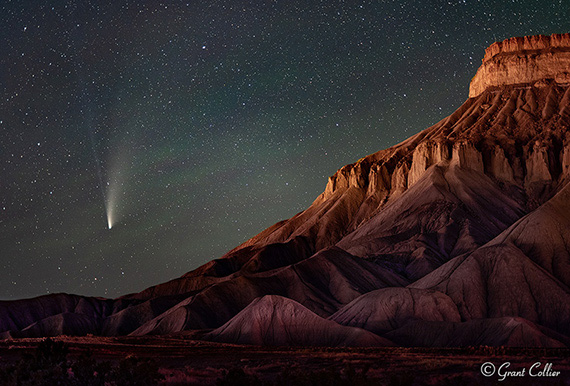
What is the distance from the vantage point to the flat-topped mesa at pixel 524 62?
158m

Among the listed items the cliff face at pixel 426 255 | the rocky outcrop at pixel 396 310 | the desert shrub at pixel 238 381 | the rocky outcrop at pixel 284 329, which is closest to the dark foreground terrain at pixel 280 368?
the desert shrub at pixel 238 381

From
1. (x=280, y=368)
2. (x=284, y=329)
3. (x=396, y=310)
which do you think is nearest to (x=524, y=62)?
(x=396, y=310)

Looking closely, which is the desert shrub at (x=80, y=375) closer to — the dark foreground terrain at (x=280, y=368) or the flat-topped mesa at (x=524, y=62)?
the dark foreground terrain at (x=280, y=368)

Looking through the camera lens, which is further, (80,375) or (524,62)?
(524,62)

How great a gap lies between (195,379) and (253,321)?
41.0 metres

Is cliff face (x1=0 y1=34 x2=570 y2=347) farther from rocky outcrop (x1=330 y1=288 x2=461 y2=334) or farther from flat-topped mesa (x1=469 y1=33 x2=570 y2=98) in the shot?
flat-topped mesa (x1=469 y1=33 x2=570 y2=98)

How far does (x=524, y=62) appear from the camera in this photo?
163m

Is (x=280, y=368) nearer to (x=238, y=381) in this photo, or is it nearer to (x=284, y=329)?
(x=238, y=381)

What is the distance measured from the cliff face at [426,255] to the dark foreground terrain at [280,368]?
1732 cm

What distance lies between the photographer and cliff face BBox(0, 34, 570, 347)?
74.4 meters

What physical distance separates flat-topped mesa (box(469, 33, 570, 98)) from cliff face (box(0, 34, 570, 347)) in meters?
0.32

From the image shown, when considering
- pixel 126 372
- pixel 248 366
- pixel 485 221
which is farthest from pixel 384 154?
pixel 126 372

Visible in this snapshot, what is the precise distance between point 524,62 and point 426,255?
78.2 meters

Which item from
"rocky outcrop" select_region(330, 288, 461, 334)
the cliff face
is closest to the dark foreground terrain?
the cliff face
